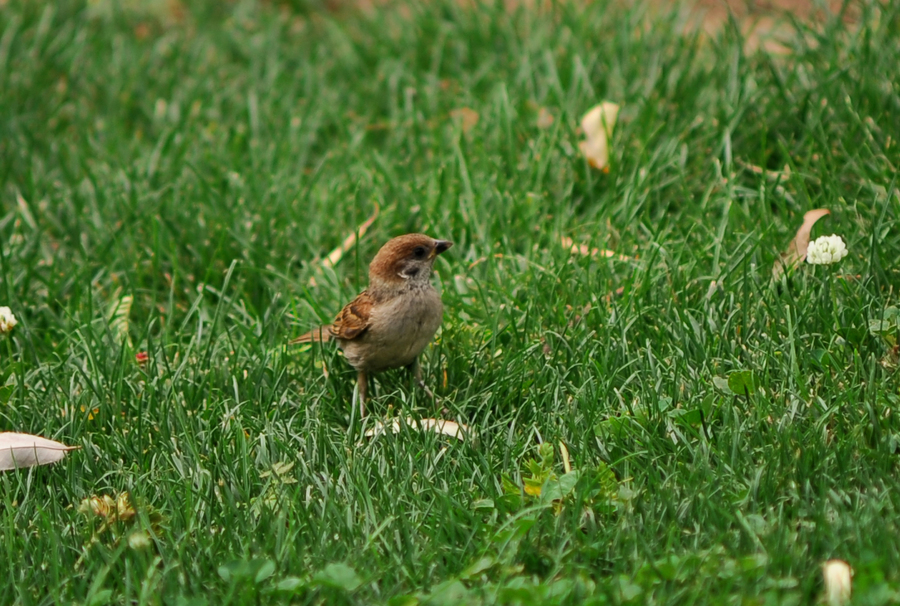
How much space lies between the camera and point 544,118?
6469 mm

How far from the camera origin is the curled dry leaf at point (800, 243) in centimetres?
474

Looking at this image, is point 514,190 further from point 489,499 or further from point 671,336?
point 489,499

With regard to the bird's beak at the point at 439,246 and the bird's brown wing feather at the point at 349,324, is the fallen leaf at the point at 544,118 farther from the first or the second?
the bird's brown wing feather at the point at 349,324

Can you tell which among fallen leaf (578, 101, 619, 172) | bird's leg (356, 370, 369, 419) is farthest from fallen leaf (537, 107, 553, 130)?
bird's leg (356, 370, 369, 419)

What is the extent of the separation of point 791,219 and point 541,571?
8.75ft

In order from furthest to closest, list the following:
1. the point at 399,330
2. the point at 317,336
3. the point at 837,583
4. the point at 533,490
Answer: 1. the point at 317,336
2. the point at 399,330
3. the point at 533,490
4. the point at 837,583

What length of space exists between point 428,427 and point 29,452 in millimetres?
Answer: 1629

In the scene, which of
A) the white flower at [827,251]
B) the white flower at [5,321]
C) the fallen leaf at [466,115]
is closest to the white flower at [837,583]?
the white flower at [827,251]

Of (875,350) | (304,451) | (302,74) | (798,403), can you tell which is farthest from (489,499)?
(302,74)

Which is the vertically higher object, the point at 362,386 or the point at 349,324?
the point at 349,324

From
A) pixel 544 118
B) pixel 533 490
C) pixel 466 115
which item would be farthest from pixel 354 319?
pixel 466 115

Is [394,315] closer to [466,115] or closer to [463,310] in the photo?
[463,310]

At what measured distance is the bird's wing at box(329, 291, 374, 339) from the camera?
14.7 feet

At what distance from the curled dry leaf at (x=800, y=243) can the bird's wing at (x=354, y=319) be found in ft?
6.39
